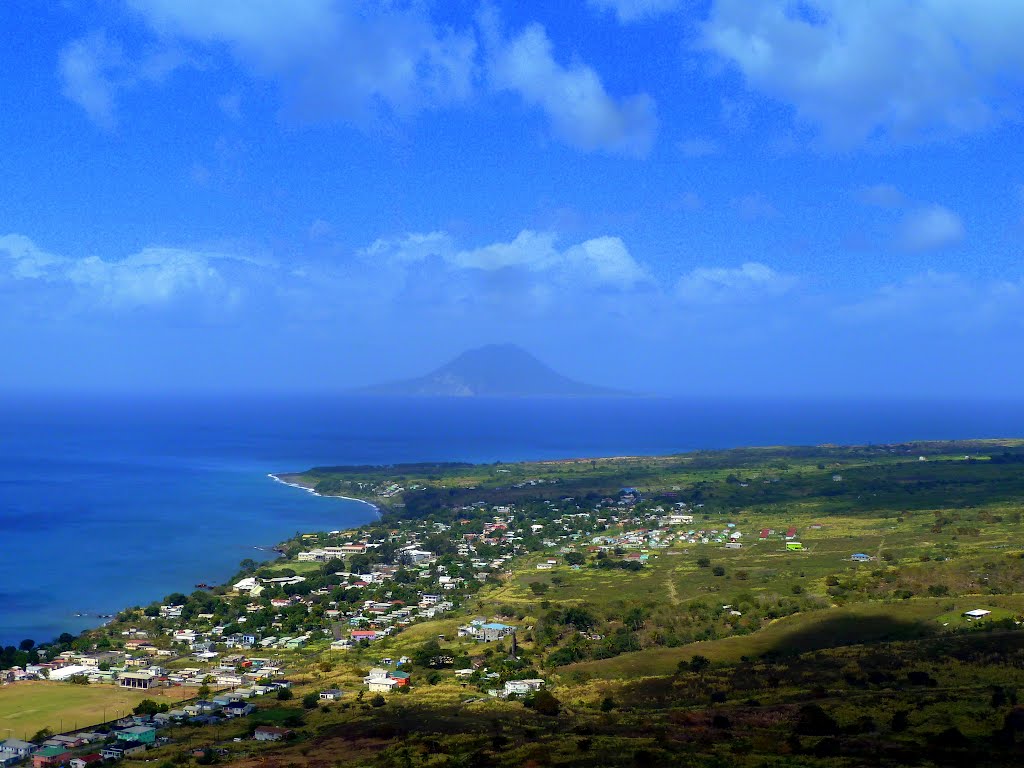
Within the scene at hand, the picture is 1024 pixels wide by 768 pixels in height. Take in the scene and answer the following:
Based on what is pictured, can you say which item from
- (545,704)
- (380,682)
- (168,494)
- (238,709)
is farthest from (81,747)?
(168,494)

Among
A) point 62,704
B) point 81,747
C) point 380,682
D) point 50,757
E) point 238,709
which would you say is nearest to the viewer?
point 50,757

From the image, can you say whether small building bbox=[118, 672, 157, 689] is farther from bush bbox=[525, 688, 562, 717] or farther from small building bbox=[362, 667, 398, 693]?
bush bbox=[525, 688, 562, 717]

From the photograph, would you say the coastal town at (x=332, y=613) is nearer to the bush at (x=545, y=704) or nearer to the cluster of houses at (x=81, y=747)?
the cluster of houses at (x=81, y=747)

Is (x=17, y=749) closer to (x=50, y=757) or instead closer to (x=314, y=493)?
(x=50, y=757)

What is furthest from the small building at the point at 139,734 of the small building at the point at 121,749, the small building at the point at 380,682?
the small building at the point at 380,682

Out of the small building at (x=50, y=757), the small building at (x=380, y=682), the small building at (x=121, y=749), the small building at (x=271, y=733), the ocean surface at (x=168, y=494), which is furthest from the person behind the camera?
the ocean surface at (x=168, y=494)

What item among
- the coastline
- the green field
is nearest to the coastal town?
the green field

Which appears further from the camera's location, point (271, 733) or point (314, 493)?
point (314, 493)
